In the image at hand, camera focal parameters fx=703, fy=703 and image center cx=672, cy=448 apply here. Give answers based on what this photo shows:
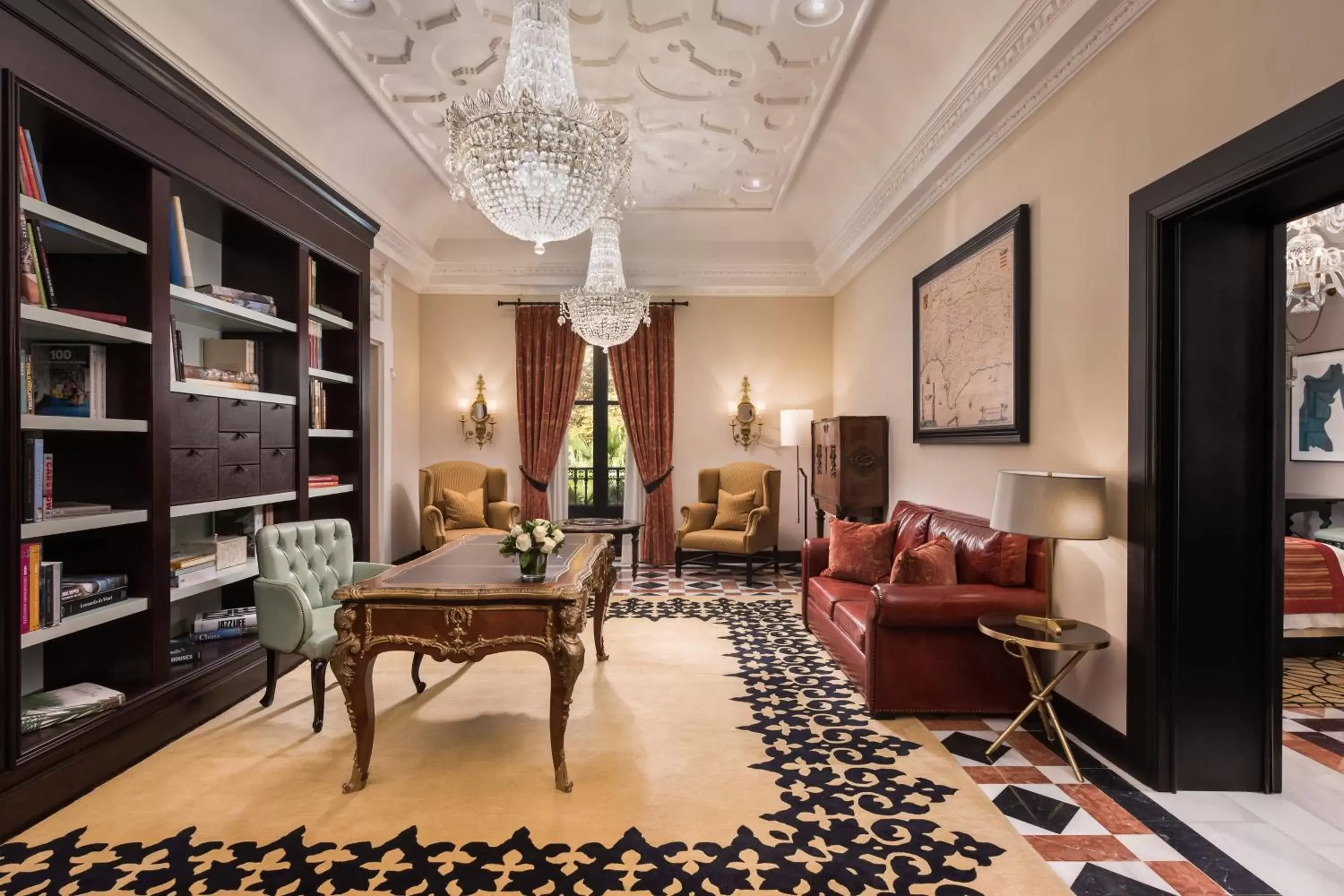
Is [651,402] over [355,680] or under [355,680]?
over

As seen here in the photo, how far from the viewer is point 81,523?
2.77 meters

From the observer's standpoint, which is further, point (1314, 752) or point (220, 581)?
point (220, 581)

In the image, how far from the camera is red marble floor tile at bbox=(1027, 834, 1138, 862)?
2.24 metres

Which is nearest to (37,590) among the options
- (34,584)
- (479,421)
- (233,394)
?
(34,584)

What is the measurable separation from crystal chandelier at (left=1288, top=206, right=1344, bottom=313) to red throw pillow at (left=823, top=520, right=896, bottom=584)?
3469mm

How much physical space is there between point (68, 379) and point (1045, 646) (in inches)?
164

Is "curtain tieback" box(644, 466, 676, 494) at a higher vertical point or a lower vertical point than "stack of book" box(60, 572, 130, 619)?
higher

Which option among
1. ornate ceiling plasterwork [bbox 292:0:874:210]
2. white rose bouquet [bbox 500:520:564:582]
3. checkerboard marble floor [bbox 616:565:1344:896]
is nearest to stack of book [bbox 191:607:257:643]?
white rose bouquet [bbox 500:520:564:582]

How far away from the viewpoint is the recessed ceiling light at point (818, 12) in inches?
151

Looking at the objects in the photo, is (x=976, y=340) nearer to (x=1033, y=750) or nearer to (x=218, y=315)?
(x=1033, y=750)

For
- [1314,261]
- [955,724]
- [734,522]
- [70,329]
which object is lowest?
[955,724]

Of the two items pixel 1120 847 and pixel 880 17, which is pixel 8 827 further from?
pixel 880 17

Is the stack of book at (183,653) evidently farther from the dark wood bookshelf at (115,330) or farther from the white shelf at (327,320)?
the white shelf at (327,320)

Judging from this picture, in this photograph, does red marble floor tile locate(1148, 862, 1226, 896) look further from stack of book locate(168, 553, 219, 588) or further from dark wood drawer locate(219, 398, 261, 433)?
dark wood drawer locate(219, 398, 261, 433)
